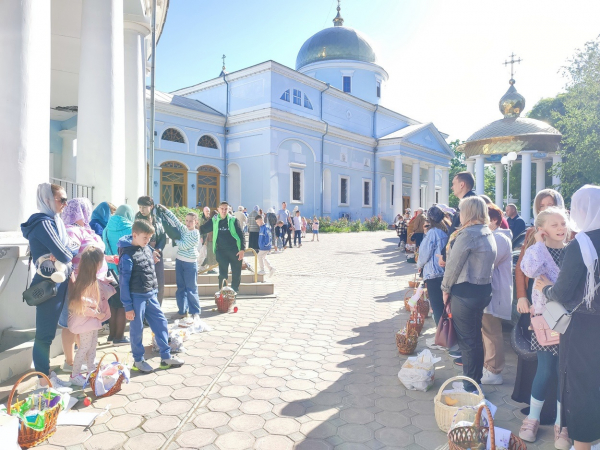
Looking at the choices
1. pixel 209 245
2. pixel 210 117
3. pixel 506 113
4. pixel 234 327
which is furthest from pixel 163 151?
pixel 506 113

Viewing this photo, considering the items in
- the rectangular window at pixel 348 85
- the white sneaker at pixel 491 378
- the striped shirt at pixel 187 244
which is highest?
the rectangular window at pixel 348 85

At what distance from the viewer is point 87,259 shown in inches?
151

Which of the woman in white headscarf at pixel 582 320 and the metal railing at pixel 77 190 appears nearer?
the woman in white headscarf at pixel 582 320

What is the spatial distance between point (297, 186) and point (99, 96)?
21.2 meters

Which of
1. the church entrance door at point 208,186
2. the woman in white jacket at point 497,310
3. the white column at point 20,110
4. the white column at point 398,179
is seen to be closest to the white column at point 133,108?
the white column at point 20,110

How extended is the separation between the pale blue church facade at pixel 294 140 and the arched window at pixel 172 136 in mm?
59

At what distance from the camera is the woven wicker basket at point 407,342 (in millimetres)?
4891

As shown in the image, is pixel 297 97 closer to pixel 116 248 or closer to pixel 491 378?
pixel 116 248

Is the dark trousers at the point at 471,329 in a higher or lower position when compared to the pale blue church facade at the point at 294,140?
lower

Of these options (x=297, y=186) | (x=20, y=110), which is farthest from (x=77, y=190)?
(x=297, y=186)

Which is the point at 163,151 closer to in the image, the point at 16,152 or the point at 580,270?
the point at 16,152

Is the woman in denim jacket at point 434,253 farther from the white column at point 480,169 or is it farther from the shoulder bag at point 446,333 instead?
the white column at point 480,169

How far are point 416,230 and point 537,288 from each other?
8.96m

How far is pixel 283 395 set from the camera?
151 inches
